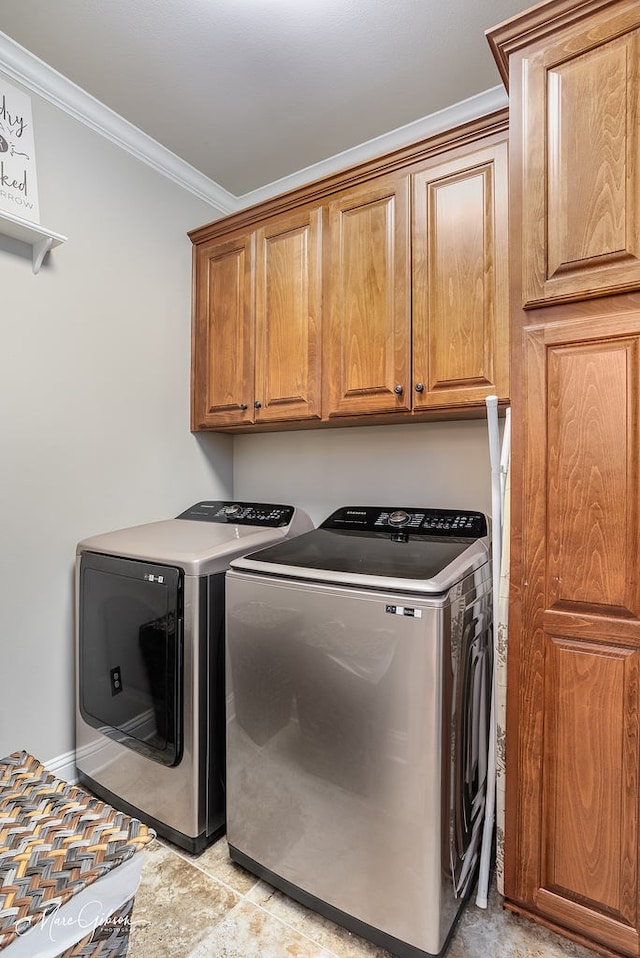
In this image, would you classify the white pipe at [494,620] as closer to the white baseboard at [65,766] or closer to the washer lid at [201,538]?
the washer lid at [201,538]

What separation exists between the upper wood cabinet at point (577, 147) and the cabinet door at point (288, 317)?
886 mm

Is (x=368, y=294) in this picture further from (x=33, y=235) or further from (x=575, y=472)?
(x=33, y=235)

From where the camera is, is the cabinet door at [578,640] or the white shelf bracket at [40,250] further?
the white shelf bracket at [40,250]

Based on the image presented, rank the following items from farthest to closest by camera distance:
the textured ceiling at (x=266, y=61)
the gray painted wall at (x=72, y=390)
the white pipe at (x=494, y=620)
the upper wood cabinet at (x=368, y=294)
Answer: the gray painted wall at (x=72, y=390), the upper wood cabinet at (x=368, y=294), the textured ceiling at (x=266, y=61), the white pipe at (x=494, y=620)

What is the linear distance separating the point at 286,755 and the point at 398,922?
1.50ft

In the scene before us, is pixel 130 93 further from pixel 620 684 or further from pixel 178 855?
pixel 178 855

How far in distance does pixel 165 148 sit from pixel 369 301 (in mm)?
1217

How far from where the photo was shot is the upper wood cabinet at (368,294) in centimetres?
167

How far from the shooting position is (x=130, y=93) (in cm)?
190

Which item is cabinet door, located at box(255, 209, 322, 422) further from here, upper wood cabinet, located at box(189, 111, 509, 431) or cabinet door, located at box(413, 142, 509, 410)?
cabinet door, located at box(413, 142, 509, 410)

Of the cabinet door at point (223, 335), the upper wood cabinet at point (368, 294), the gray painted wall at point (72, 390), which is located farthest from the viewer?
the cabinet door at point (223, 335)

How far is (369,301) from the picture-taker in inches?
74.2

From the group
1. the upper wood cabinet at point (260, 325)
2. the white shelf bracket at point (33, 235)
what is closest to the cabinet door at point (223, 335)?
the upper wood cabinet at point (260, 325)

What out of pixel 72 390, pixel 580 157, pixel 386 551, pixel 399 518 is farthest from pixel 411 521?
pixel 72 390
